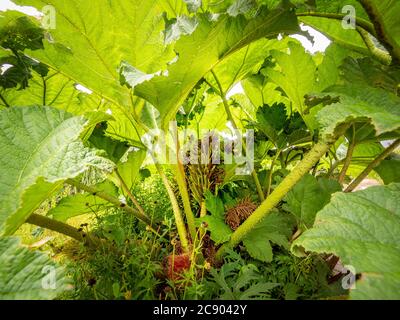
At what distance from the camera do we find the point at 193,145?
1029mm

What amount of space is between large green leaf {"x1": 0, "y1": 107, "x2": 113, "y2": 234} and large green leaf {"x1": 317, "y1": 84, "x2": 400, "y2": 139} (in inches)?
14.0

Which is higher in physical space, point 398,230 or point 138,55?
point 138,55

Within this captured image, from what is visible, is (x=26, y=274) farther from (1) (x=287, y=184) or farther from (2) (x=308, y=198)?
(2) (x=308, y=198)

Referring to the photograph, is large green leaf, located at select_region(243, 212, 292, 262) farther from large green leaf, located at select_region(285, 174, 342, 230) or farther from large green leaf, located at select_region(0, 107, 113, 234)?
large green leaf, located at select_region(0, 107, 113, 234)

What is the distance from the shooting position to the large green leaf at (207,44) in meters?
0.61

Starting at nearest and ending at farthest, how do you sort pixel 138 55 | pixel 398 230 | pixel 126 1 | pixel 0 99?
1. pixel 398 230
2. pixel 126 1
3. pixel 138 55
4. pixel 0 99

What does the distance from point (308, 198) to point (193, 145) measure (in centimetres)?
38

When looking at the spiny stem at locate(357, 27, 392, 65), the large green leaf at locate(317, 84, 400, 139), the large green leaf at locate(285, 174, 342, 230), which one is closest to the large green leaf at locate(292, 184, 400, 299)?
the large green leaf at locate(317, 84, 400, 139)

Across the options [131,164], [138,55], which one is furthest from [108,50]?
[131,164]

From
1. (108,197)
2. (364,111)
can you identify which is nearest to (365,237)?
(364,111)

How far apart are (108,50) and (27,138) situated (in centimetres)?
29

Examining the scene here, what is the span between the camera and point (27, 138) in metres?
0.58

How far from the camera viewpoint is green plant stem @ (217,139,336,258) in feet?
2.32
